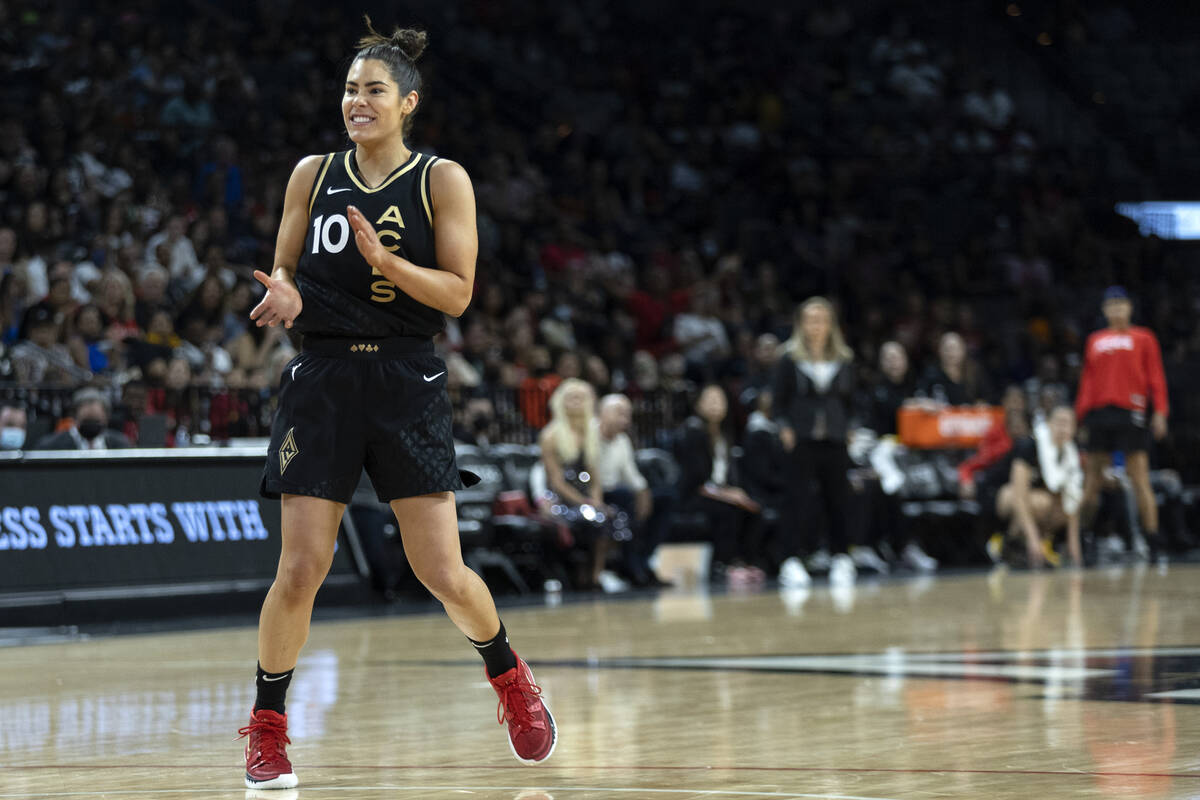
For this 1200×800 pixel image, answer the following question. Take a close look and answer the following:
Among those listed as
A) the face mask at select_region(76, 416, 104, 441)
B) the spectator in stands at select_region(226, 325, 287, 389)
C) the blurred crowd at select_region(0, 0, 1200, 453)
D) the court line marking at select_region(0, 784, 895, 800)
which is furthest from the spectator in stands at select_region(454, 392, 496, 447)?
the court line marking at select_region(0, 784, 895, 800)

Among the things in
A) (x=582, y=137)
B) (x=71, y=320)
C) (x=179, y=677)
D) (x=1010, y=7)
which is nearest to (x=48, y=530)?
(x=179, y=677)

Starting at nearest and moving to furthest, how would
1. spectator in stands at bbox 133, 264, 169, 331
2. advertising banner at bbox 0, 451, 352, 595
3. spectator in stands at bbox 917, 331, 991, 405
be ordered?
advertising banner at bbox 0, 451, 352, 595, spectator in stands at bbox 133, 264, 169, 331, spectator in stands at bbox 917, 331, 991, 405

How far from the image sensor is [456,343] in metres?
15.0

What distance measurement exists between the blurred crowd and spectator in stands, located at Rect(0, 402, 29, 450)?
1.71 feet

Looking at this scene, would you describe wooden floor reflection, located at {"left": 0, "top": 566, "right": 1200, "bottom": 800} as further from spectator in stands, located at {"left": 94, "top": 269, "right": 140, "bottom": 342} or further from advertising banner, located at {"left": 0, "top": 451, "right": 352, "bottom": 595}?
spectator in stands, located at {"left": 94, "top": 269, "right": 140, "bottom": 342}

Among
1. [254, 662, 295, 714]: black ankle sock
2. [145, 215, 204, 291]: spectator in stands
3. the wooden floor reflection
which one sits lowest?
the wooden floor reflection

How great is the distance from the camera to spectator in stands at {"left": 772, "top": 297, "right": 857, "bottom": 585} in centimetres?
1231

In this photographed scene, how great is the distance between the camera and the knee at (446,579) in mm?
4285

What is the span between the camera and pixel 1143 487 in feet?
47.5

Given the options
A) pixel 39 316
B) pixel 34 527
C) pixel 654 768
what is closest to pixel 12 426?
pixel 34 527

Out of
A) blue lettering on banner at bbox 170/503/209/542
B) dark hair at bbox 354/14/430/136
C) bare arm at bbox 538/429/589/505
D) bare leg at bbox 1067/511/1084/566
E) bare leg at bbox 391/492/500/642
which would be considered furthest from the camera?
bare leg at bbox 1067/511/1084/566

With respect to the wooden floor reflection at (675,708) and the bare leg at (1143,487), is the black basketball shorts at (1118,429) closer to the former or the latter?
the bare leg at (1143,487)

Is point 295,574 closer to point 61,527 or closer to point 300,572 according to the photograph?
point 300,572

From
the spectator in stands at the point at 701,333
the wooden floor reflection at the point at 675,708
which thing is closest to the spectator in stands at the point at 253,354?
the wooden floor reflection at the point at 675,708
